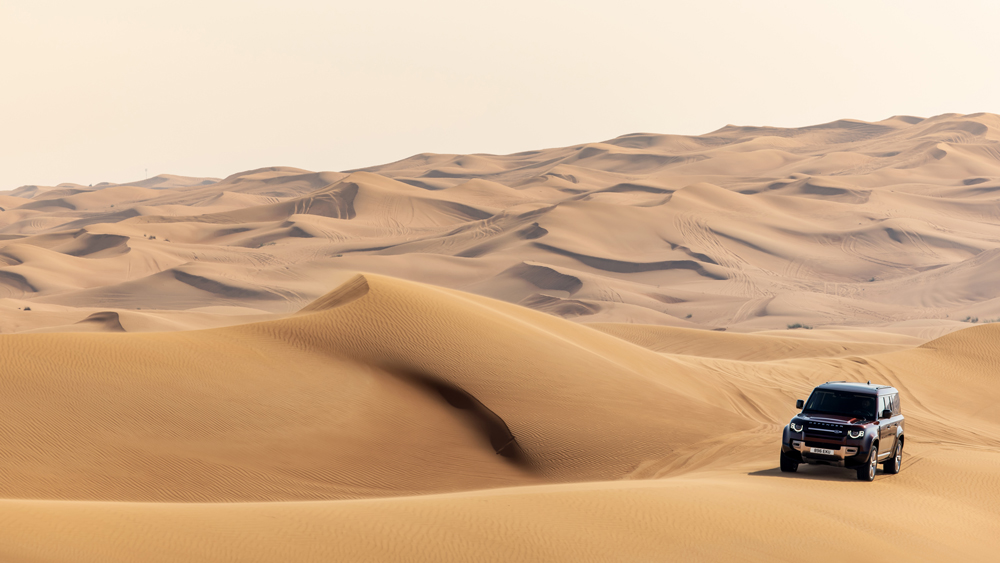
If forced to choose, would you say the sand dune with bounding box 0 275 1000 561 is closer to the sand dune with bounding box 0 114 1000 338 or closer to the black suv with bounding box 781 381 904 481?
the black suv with bounding box 781 381 904 481

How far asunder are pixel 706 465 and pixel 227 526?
7643 millimetres

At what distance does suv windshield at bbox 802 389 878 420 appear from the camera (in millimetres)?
11539

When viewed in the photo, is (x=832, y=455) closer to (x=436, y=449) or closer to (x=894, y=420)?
→ (x=894, y=420)

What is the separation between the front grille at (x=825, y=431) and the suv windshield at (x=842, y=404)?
0.46 metres

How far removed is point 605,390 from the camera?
15.9 meters

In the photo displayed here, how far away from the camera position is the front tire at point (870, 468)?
11.3 m

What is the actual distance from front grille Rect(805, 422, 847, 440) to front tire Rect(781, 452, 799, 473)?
50 cm

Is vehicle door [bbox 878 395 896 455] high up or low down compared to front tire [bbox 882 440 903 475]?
up

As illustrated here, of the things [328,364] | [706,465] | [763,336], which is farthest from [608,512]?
[763,336]

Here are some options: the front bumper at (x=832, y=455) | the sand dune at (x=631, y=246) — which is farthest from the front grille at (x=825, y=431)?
the sand dune at (x=631, y=246)

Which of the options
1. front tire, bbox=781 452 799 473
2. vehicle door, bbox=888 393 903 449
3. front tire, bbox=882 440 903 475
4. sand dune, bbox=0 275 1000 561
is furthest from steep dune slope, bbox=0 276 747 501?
vehicle door, bbox=888 393 903 449

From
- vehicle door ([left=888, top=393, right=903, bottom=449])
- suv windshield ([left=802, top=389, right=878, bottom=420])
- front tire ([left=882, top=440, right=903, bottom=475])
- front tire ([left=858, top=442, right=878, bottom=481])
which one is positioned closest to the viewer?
front tire ([left=858, top=442, right=878, bottom=481])

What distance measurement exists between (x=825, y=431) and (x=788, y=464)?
0.79m

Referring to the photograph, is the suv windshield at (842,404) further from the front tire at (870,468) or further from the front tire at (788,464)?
the front tire at (788,464)
